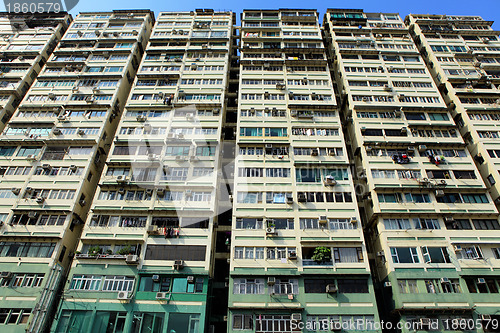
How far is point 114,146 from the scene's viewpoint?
34.4 metres

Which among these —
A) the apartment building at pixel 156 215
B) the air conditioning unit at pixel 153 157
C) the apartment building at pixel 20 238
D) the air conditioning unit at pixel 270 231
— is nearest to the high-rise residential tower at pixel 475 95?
the air conditioning unit at pixel 270 231

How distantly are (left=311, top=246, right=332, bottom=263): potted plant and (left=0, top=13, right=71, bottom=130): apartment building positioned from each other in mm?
36792

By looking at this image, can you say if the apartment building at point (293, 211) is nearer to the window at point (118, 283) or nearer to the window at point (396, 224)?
the window at point (396, 224)

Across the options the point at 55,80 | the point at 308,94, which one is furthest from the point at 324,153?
the point at 55,80

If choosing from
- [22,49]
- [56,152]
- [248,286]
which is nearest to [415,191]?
[248,286]

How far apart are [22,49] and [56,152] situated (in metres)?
22.3

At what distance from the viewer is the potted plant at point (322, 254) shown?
88.4 ft

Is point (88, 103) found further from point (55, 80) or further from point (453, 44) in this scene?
point (453, 44)

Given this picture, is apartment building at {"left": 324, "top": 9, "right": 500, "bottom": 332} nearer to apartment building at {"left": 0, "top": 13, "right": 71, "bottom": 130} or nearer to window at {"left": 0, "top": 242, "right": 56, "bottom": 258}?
window at {"left": 0, "top": 242, "right": 56, "bottom": 258}

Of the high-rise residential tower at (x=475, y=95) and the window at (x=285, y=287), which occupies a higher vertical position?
the high-rise residential tower at (x=475, y=95)

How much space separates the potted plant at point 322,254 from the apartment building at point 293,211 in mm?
78

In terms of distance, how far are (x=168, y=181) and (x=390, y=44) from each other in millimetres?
34849

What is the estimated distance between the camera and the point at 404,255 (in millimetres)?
27031

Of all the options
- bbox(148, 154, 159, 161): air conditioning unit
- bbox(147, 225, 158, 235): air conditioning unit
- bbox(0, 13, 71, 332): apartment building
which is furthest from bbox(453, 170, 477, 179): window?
bbox(0, 13, 71, 332): apartment building
